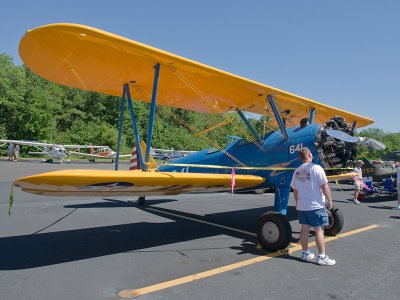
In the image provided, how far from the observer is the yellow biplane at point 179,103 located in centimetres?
429

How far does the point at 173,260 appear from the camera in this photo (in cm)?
441

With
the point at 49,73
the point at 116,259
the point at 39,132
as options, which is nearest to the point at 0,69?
the point at 39,132

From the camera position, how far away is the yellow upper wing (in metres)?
4.50

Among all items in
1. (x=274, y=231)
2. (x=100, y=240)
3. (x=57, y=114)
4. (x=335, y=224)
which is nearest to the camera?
(x=274, y=231)

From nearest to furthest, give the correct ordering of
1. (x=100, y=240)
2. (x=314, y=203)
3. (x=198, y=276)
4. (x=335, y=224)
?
(x=198, y=276) < (x=314, y=203) < (x=100, y=240) < (x=335, y=224)

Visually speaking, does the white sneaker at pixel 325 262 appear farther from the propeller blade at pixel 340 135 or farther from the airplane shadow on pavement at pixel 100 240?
the propeller blade at pixel 340 135

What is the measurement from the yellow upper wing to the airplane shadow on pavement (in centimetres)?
238

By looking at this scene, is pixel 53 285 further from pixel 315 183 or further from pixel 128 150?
pixel 128 150

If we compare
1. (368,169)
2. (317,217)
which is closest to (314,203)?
(317,217)

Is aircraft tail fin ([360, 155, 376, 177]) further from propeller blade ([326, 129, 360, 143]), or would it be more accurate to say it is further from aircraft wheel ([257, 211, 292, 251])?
aircraft wheel ([257, 211, 292, 251])

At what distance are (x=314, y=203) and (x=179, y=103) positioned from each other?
4.54m

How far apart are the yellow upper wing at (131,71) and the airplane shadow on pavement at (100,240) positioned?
7.82 ft

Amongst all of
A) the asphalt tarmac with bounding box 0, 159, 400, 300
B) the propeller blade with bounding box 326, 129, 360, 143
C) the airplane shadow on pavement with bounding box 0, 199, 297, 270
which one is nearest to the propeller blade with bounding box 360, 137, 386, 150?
the propeller blade with bounding box 326, 129, 360, 143

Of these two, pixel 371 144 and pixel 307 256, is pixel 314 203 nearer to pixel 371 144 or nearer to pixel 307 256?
pixel 307 256
